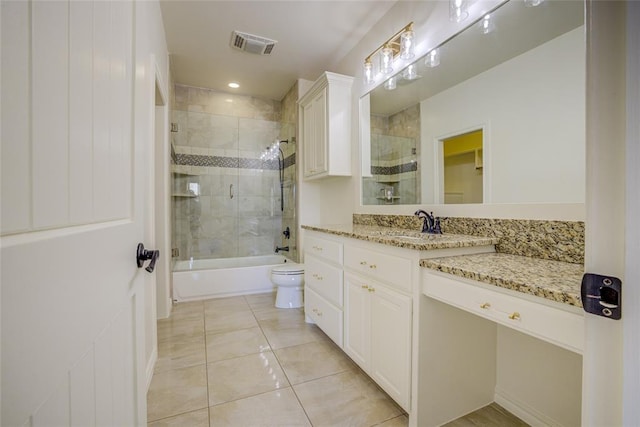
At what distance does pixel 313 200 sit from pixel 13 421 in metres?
3.16

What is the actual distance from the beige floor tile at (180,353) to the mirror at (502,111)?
6.15 feet

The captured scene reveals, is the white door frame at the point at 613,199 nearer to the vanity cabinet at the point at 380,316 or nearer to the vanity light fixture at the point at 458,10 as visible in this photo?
the vanity cabinet at the point at 380,316

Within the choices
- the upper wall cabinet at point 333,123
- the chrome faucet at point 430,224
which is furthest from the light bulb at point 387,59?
the chrome faucet at point 430,224

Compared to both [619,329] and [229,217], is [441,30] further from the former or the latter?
[229,217]

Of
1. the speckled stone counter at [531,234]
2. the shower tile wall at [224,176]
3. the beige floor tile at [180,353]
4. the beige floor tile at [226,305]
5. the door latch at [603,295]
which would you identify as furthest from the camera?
the shower tile wall at [224,176]

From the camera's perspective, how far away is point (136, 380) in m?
0.85

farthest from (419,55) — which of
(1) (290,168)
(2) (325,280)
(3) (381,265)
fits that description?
(1) (290,168)

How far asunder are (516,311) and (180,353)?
81.7 inches

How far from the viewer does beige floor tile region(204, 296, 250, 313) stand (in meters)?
2.79

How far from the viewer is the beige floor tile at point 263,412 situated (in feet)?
4.44

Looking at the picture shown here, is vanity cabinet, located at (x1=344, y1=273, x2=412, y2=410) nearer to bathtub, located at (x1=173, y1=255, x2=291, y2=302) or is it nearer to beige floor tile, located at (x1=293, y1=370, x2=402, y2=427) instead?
beige floor tile, located at (x1=293, y1=370, x2=402, y2=427)

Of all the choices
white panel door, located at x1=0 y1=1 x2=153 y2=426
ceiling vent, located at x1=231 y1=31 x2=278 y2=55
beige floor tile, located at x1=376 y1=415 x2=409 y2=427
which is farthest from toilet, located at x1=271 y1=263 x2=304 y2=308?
ceiling vent, located at x1=231 y1=31 x2=278 y2=55

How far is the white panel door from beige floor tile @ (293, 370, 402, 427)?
0.99 meters

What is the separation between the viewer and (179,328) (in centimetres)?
237
